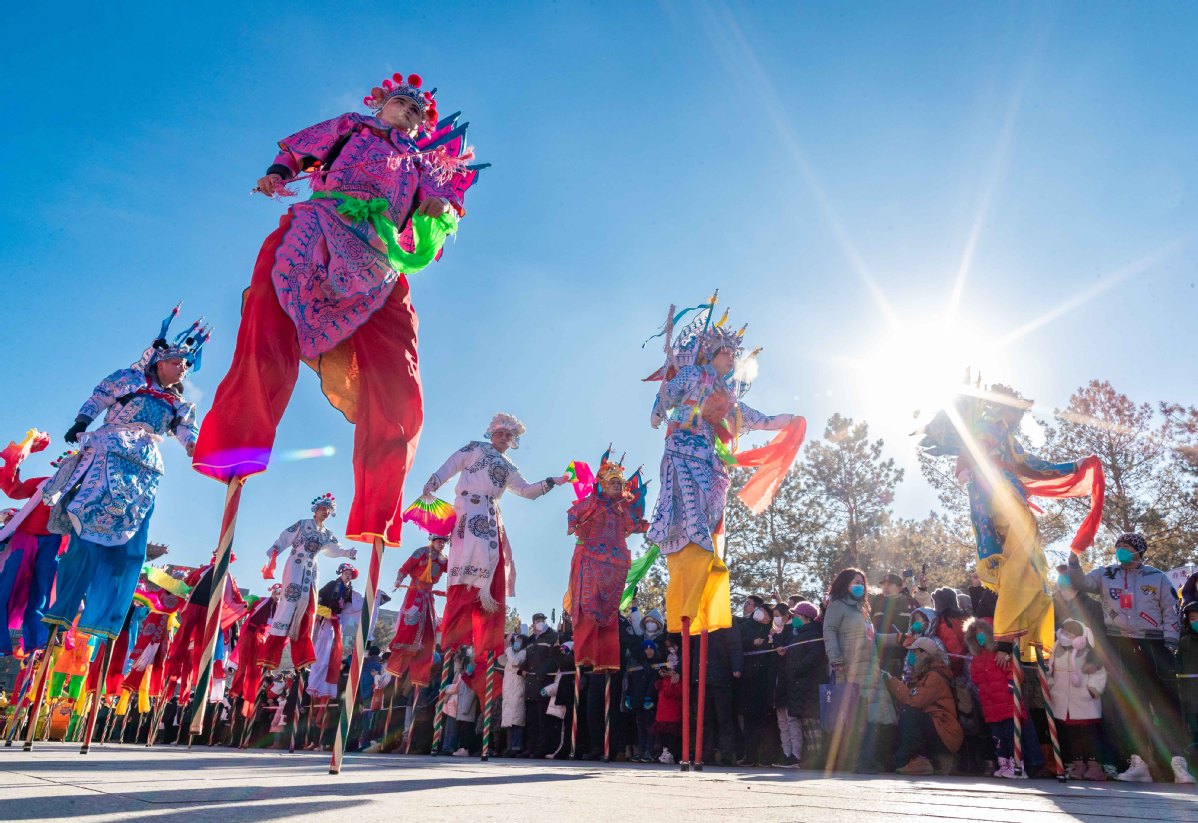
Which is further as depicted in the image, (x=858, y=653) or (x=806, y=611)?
(x=806, y=611)

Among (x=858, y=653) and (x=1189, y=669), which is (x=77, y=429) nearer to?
(x=858, y=653)

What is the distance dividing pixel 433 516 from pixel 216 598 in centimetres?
596

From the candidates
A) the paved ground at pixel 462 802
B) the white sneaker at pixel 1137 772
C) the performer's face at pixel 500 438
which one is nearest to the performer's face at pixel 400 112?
the paved ground at pixel 462 802

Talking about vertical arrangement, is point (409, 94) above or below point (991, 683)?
above

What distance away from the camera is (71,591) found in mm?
5297

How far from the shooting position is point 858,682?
6965mm

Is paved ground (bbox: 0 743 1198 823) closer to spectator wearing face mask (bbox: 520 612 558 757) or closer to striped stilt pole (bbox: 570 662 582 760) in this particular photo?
striped stilt pole (bbox: 570 662 582 760)

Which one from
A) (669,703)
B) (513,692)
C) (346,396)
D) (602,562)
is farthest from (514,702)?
(346,396)

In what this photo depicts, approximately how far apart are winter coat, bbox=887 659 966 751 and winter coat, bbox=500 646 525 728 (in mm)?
5035

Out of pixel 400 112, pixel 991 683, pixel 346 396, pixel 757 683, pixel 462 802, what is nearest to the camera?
pixel 462 802

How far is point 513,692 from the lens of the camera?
10.3 m

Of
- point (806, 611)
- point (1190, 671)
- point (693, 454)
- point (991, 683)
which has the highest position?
point (693, 454)

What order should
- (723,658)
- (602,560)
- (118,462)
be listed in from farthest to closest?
(602,560)
(723,658)
(118,462)

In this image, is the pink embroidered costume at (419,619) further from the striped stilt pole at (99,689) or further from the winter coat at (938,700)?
the winter coat at (938,700)
